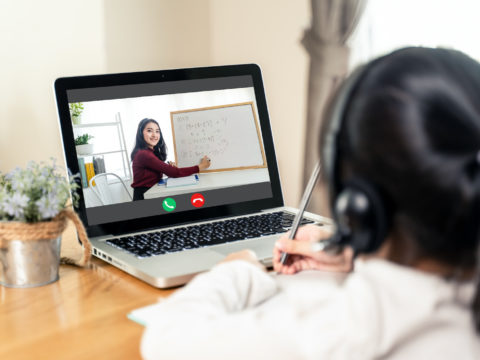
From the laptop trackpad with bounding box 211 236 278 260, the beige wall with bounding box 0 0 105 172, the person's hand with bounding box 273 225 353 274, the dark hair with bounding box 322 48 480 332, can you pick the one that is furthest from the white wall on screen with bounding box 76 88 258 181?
the dark hair with bounding box 322 48 480 332

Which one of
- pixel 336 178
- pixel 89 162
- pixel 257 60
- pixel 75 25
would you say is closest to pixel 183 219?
pixel 89 162

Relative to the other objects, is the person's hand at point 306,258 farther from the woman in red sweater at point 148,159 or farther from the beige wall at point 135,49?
the beige wall at point 135,49

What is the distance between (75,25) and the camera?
1621 millimetres

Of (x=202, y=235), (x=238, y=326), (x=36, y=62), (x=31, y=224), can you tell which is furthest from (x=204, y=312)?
(x=36, y=62)

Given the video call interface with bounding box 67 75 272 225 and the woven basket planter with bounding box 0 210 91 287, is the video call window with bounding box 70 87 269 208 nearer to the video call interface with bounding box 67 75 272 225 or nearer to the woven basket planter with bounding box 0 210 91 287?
the video call interface with bounding box 67 75 272 225

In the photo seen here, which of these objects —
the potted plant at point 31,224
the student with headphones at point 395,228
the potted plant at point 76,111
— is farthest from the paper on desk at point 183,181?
the student with headphones at point 395,228

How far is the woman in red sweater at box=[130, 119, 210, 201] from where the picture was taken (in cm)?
109

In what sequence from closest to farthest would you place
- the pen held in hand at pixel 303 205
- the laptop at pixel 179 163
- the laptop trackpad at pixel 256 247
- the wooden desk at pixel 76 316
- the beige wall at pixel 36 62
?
the wooden desk at pixel 76 316 → the pen held in hand at pixel 303 205 → the laptop trackpad at pixel 256 247 → the laptop at pixel 179 163 → the beige wall at pixel 36 62

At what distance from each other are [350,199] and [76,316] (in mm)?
425

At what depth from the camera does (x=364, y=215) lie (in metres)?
0.45

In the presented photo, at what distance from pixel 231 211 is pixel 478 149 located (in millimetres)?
743

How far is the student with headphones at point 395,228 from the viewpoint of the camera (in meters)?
0.44

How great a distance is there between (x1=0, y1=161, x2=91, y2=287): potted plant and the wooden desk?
3cm

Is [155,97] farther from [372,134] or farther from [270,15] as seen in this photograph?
[270,15]
